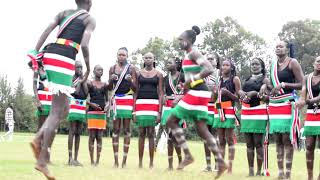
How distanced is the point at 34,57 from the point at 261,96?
518 centimetres

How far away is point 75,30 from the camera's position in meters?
8.24

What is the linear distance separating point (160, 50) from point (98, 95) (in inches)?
2439

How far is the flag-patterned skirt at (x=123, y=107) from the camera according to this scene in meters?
12.8

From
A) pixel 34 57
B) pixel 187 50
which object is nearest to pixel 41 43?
pixel 34 57

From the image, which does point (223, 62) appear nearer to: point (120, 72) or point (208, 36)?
point (120, 72)

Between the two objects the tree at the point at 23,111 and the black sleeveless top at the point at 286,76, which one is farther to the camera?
the tree at the point at 23,111

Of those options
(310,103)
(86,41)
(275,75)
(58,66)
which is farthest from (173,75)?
(58,66)

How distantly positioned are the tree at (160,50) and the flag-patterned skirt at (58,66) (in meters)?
65.8

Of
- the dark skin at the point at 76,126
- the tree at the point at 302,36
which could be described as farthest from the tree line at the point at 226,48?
the dark skin at the point at 76,126

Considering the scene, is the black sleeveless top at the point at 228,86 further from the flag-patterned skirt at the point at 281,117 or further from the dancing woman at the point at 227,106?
the flag-patterned skirt at the point at 281,117

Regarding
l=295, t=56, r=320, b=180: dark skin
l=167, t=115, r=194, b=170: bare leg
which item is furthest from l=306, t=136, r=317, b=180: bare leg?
l=167, t=115, r=194, b=170: bare leg

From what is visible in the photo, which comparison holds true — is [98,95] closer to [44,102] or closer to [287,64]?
[44,102]

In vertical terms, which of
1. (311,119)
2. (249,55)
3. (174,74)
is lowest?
(311,119)

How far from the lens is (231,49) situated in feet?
255
